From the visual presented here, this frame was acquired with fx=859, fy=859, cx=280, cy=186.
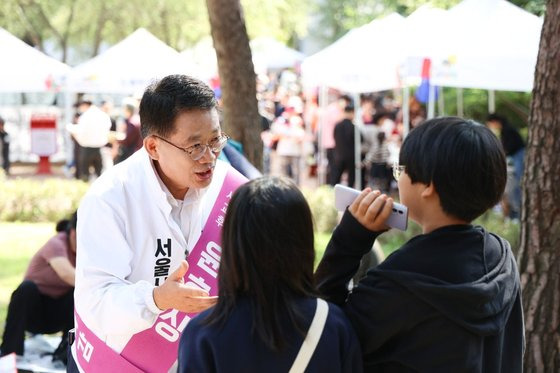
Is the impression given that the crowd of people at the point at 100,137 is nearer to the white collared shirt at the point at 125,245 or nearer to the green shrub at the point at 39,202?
the green shrub at the point at 39,202

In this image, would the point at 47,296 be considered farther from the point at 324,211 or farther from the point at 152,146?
the point at 324,211

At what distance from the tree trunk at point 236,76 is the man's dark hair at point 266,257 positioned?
14.1 feet

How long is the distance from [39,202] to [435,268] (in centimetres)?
1173

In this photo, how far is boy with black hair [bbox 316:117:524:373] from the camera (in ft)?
6.59

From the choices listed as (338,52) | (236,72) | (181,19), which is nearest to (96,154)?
(338,52)

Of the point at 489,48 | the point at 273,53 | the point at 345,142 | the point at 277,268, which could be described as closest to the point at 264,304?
the point at 277,268

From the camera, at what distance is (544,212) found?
160 inches

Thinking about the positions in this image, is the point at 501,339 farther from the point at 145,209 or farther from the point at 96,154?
the point at 96,154

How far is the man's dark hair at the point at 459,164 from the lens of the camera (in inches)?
81.5

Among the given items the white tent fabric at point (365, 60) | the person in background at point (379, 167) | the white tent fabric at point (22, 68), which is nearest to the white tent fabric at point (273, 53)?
the person in background at point (379, 167)

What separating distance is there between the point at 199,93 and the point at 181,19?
27.2 m

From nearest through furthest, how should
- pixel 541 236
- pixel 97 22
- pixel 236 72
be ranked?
pixel 541 236, pixel 236 72, pixel 97 22

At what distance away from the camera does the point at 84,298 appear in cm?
241

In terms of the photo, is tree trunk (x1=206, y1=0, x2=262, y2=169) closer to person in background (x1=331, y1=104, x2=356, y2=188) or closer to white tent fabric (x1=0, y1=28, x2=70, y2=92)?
white tent fabric (x1=0, y1=28, x2=70, y2=92)
